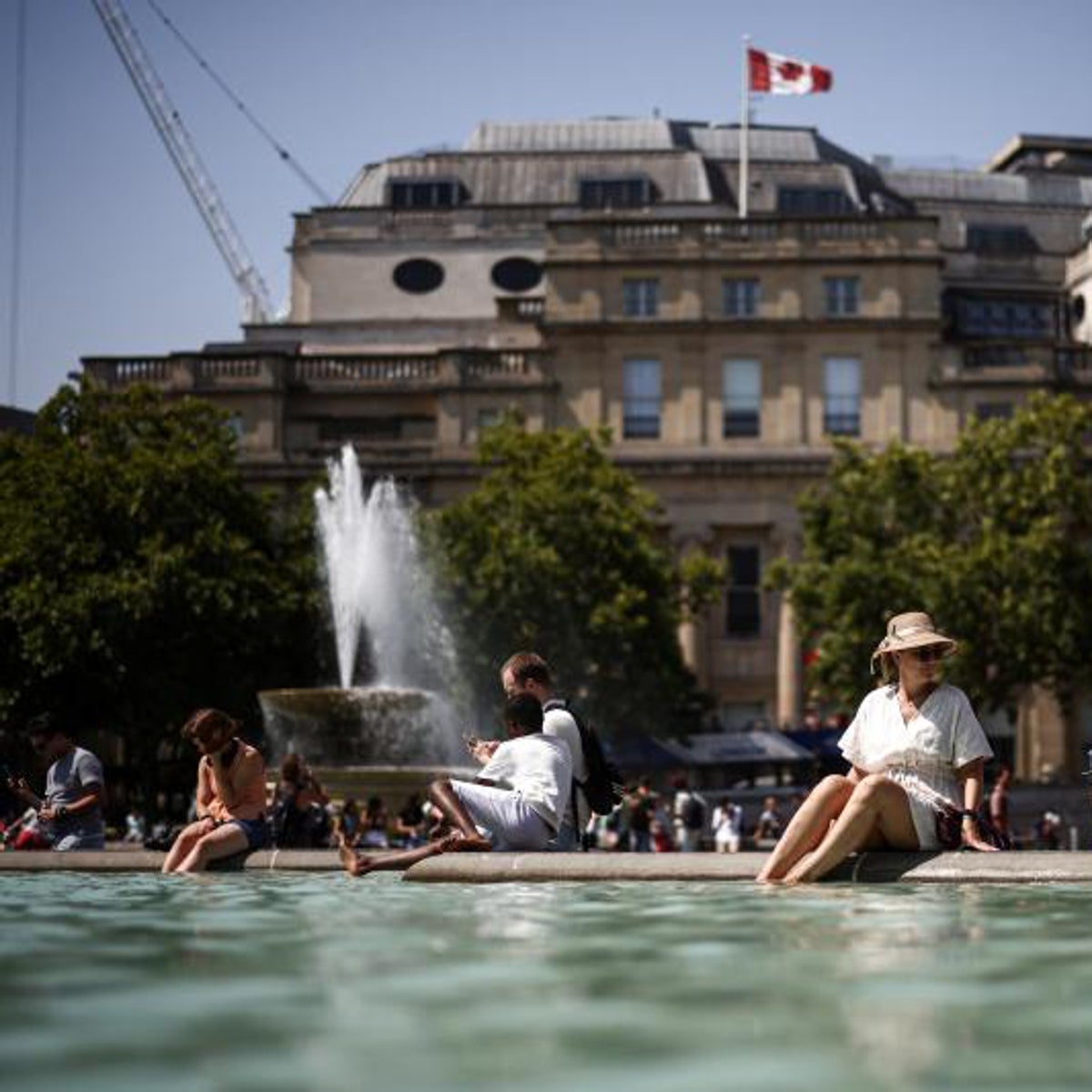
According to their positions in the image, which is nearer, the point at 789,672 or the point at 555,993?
the point at 555,993

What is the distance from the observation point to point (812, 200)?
2798 inches

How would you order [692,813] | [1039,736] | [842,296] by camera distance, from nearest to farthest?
[692,813], [1039,736], [842,296]

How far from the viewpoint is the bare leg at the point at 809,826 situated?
10953 millimetres

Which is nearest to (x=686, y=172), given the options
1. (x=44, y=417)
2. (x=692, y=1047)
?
(x=44, y=417)

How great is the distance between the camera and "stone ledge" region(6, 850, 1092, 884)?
35.8 feet

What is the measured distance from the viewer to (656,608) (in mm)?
50594

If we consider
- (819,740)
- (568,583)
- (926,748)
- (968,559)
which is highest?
(968,559)

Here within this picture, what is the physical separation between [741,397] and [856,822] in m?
50.2

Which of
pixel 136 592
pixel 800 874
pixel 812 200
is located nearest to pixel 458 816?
pixel 800 874

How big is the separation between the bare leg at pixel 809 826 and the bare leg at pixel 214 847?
12.2ft

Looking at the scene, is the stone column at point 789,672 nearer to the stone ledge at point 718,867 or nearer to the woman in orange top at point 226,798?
the woman in orange top at point 226,798

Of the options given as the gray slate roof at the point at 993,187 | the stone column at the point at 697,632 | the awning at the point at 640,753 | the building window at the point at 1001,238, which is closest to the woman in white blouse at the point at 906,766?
the awning at the point at 640,753

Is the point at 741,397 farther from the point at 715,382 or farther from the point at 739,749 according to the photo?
the point at 739,749

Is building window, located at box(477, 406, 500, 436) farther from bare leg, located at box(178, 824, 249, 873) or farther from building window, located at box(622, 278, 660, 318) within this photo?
bare leg, located at box(178, 824, 249, 873)
